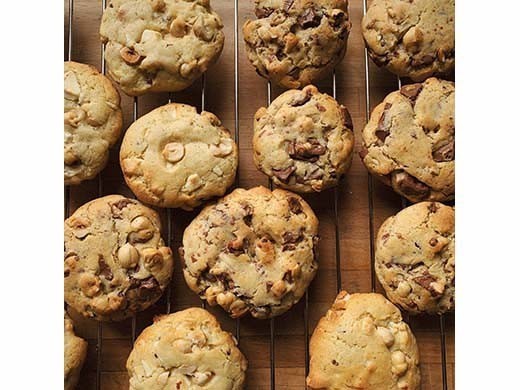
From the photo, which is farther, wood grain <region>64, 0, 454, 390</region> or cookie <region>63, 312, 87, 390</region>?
wood grain <region>64, 0, 454, 390</region>

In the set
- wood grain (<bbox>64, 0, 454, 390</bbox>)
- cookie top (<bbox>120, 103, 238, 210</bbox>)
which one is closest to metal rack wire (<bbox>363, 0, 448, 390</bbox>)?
wood grain (<bbox>64, 0, 454, 390</bbox>)

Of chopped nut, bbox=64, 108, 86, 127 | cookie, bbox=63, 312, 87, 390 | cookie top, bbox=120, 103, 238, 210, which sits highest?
chopped nut, bbox=64, 108, 86, 127

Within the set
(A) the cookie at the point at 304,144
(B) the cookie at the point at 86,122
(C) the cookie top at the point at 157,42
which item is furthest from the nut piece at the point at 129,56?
(A) the cookie at the point at 304,144

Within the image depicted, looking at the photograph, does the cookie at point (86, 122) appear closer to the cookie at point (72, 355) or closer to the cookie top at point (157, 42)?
the cookie top at point (157, 42)

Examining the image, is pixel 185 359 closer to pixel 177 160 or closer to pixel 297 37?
pixel 177 160

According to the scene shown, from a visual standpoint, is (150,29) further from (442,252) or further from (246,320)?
(442,252)

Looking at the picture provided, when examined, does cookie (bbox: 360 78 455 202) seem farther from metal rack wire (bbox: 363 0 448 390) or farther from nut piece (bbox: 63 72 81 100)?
nut piece (bbox: 63 72 81 100)
